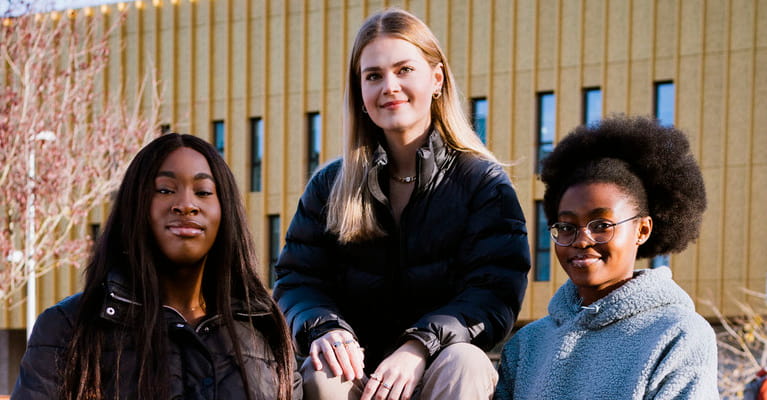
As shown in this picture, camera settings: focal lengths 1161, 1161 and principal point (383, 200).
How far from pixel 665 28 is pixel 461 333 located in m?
19.8

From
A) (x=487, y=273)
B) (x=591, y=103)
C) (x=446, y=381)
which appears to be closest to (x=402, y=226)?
(x=487, y=273)

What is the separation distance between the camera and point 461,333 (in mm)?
4105

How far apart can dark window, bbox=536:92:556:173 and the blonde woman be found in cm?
1940

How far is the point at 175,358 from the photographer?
381 centimetres

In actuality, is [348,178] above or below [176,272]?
above

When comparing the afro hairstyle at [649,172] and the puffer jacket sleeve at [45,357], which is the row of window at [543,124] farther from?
the puffer jacket sleeve at [45,357]

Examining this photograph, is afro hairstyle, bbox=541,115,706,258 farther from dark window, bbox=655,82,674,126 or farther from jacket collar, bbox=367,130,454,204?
dark window, bbox=655,82,674,126

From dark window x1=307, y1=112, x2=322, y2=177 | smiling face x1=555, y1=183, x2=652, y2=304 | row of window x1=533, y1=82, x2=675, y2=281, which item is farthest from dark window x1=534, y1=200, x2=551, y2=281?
smiling face x1=555, y1=183, x2=652, y2=304

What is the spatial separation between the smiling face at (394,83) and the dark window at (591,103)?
19.4m

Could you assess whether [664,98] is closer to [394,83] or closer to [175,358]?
[394,83]

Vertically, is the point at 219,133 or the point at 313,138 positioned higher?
the point at 219,133

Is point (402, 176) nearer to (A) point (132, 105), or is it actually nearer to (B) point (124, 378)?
(B) point (124, 378)

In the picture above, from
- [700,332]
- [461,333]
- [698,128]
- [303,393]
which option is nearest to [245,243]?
[303,393]

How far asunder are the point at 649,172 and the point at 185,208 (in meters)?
1.64
